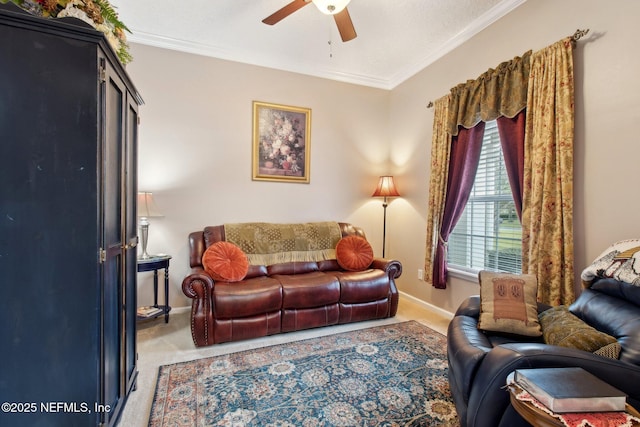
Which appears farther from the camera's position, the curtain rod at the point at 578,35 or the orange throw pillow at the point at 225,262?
the orange throw pillow at the point at 225,262

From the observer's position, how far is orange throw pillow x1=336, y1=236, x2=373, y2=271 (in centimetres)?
338

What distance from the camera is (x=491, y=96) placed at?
8.70 feet

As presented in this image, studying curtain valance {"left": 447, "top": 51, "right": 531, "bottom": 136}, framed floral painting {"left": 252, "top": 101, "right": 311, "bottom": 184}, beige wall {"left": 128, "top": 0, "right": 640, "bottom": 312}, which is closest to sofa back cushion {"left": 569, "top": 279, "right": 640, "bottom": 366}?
beige wall {"left": 128, "top": 0, "right": 640, "bottom": 312}

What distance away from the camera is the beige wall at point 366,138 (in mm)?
1953

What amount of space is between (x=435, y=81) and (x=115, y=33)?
3.17 meters

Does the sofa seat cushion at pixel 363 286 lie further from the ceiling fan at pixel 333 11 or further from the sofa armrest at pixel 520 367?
the ceiling fan at pixel 333 11

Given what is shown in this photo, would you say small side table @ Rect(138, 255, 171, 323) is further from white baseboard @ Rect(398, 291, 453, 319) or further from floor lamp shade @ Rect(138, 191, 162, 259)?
white baseboard @ Rect(398, 291, 453, 319)

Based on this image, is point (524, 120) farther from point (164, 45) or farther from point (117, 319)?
point (164, 45)

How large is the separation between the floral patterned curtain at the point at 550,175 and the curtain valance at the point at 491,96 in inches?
3.9

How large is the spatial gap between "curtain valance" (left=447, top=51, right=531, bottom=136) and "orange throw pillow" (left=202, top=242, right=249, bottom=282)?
8.37 ft

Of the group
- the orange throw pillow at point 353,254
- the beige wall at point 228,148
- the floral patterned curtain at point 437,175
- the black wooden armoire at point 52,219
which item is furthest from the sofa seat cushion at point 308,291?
the black wooden armoire at point 52,219

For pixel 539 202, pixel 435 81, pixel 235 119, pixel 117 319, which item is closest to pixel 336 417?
pixel 117 319

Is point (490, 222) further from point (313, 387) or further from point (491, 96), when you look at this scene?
point (313, 387)

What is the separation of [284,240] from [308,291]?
79cm
